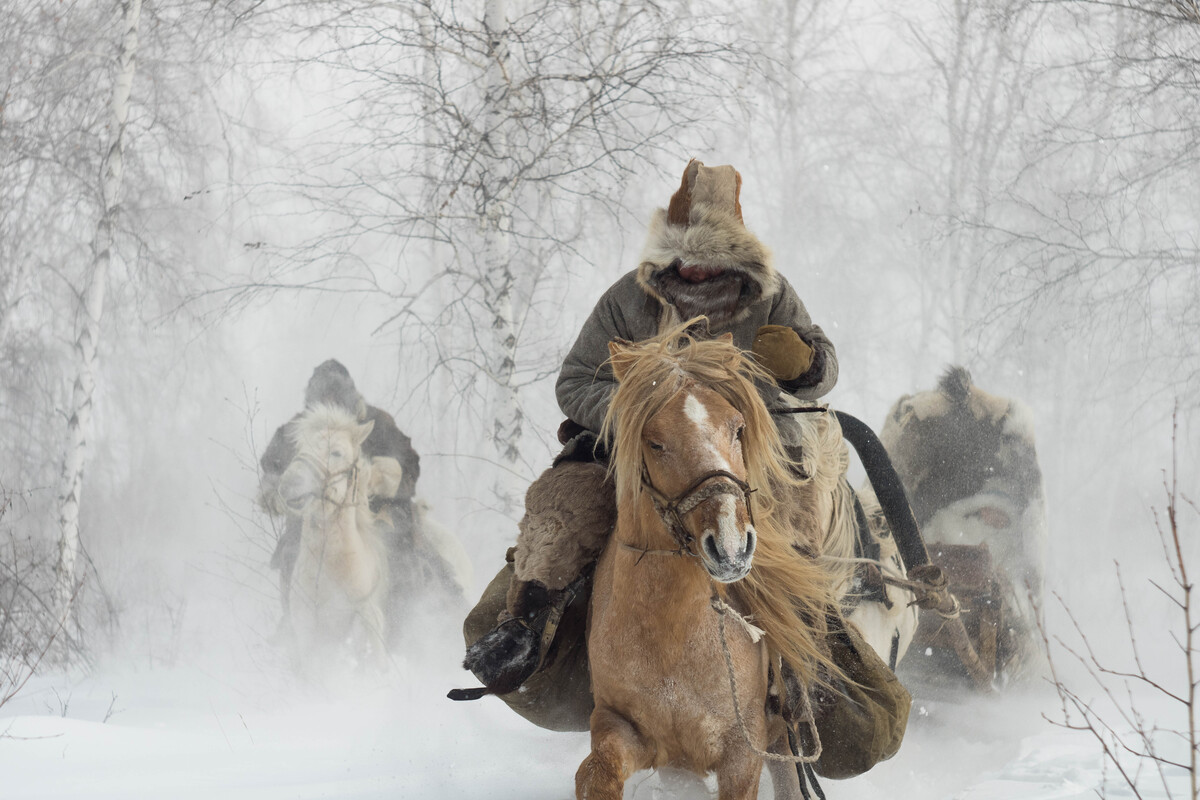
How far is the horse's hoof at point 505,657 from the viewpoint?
3.34 meters

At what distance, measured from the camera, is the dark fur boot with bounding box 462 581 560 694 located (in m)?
3.34

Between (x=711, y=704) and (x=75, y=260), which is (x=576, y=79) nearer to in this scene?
(x=711, y=704)

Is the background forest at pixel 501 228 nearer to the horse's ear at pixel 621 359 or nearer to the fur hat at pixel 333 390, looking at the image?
the fur hat at pixel 333 390

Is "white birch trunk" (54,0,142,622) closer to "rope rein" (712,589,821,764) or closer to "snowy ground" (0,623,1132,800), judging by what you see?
"snowy ground" (0,623,1132,800)

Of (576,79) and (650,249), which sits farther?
(576,79)

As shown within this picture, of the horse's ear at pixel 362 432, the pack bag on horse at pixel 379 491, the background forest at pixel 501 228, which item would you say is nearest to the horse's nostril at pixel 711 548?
the background forest at pixel 501 228

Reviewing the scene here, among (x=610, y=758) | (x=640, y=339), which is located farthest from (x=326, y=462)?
(x=610, y=758)

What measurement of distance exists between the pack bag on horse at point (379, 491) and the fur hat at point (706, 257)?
16.0 feet

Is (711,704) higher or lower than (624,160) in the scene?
lower

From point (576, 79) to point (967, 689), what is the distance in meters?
4.76

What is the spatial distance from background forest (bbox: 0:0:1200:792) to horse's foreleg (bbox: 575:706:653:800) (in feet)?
14.3

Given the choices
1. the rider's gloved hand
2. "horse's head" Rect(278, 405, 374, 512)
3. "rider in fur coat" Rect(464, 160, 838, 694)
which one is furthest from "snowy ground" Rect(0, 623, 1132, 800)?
"horse's head" Rect(278, 405, 374, 512)

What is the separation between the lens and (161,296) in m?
12.6

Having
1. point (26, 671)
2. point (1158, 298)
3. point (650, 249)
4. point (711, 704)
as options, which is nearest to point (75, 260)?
point (26, 671)
